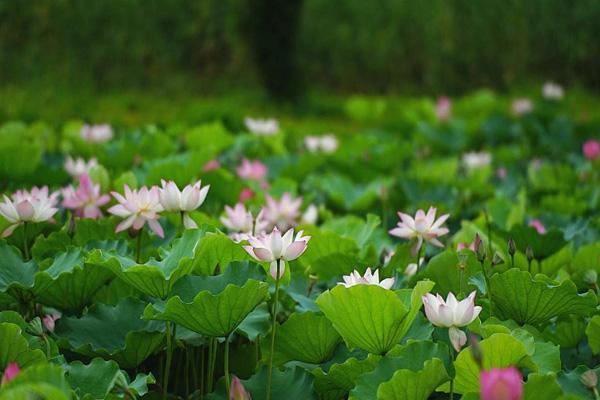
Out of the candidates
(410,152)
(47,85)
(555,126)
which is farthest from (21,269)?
(47,85)

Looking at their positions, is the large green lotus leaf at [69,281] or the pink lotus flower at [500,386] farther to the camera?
the large green lotus leaf at [69,281]

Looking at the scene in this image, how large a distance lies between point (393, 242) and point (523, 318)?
0.83 meters

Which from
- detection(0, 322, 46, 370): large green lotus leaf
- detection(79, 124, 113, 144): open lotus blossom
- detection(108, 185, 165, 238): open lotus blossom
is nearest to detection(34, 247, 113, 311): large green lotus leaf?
detection(108, 185, 165, 238): open lotus blossom

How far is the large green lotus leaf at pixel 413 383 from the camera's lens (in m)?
1.25

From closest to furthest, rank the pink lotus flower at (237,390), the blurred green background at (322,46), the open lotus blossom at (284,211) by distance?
1. the pink lotus flower at (237,390)
2. the open lotus blossom at (284,211)
3. the blurred green background at (322,46)

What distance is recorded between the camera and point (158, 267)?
1504mm

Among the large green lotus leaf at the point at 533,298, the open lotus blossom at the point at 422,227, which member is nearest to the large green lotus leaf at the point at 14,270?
the open lotus blossom at the point at 422,227

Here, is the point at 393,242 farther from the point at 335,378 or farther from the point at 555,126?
the point at 555,126

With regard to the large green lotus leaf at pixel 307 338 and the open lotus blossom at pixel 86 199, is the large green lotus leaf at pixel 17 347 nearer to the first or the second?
the large green lotus leaf at pixel 307 338

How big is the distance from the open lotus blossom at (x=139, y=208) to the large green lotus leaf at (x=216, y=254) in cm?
18

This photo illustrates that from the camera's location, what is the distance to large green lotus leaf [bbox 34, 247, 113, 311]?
1574 millimetres

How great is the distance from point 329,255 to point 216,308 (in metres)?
0.51

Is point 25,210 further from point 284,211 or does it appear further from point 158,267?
point 284,211

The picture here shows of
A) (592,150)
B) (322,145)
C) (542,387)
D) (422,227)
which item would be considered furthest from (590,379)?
(322,145)
